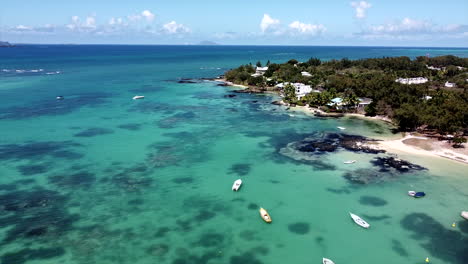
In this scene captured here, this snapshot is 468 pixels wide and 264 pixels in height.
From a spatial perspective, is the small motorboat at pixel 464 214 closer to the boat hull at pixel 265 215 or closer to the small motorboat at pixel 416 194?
the small motorboat at pixel 416 194

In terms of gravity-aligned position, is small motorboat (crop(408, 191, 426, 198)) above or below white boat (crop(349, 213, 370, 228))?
above

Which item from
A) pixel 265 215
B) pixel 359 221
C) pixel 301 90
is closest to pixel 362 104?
pixel 301 90

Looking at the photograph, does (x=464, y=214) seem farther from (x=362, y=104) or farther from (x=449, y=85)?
(x=449, y=85)

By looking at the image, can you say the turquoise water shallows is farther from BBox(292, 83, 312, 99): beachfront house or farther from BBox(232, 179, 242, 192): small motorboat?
BBox(292, 83, 312, 99): beachfront house

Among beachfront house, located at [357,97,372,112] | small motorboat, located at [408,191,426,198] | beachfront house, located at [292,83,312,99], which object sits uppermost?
beachfront house, located at [292,83,312,99]

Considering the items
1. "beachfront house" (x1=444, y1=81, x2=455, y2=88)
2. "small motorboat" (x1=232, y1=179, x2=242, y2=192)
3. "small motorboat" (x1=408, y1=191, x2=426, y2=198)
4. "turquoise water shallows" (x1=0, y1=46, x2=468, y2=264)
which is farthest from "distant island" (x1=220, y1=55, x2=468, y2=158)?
"small motorboat" (x1=232, y1=179, x2=242, y2=192)

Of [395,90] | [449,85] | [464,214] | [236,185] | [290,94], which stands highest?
[395,90]

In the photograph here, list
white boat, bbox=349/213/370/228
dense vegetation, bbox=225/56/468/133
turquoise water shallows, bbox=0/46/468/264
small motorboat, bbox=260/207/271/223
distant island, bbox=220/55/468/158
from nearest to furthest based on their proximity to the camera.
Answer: turquoise water shallows, bbox=0/46/468/264 < white boat, bbox=349/213/370/228 < small motorboat, bbox=260/207/271/223 < distant island, bbox=220/55/468/158 < dense vegetation, bbox=225/56/468/133

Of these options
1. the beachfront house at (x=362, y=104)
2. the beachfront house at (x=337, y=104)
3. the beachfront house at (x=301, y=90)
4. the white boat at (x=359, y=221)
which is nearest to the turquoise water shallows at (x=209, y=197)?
the white boat at (x=359, y=221)
